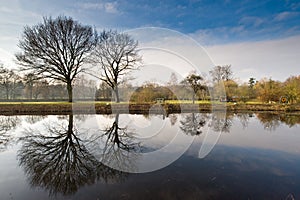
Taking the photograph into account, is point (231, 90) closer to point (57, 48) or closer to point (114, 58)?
point (114, 58)

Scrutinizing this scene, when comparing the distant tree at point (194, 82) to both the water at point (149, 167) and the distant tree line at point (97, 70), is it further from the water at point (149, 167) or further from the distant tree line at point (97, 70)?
the water at point (149, 167)

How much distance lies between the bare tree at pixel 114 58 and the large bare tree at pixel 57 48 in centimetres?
149

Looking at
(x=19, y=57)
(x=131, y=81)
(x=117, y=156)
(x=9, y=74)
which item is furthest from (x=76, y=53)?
(x=117, y=156)

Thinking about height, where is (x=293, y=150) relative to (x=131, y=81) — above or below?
below

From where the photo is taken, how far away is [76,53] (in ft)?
65.6

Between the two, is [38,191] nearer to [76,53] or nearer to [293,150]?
[293,150]

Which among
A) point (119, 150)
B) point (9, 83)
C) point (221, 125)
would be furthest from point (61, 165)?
point (9, 83)

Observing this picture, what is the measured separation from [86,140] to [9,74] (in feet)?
94.3

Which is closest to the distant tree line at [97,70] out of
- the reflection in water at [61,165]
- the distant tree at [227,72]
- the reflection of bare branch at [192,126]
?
the reflection of bare branch at [192,126]

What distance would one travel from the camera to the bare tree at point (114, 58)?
20.5 m

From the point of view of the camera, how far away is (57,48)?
19.0 meters

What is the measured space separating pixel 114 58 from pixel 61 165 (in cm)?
1803

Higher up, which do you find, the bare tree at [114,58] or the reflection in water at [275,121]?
the bare tree at [114,58]

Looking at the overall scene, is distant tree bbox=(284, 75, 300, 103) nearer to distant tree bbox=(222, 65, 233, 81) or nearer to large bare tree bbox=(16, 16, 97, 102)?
distant tree bbox=(222, 65, 233, 81)
